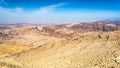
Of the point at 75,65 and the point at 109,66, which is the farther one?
the point at 75,65

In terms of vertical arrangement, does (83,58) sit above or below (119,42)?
below

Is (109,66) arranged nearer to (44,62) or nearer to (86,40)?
(44,62)

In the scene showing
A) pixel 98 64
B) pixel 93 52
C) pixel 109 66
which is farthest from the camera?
pixel 93 52

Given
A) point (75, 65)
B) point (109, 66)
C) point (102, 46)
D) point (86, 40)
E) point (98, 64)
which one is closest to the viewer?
point (109, 66)

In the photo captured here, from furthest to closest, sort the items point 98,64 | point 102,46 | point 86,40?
1. point 86,40
2. point 102,46
3. point 98,64

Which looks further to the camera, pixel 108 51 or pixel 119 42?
pixel 119 42

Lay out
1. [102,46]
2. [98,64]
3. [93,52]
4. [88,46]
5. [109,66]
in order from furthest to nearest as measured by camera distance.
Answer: [88,46] < [102,46] < [93,52] < [98,64] < [109,66]

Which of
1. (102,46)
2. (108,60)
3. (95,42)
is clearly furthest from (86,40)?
(108,60)

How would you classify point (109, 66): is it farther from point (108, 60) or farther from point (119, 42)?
point (119, 42)

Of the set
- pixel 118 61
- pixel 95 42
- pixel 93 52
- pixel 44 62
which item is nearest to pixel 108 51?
pixel 93 52
